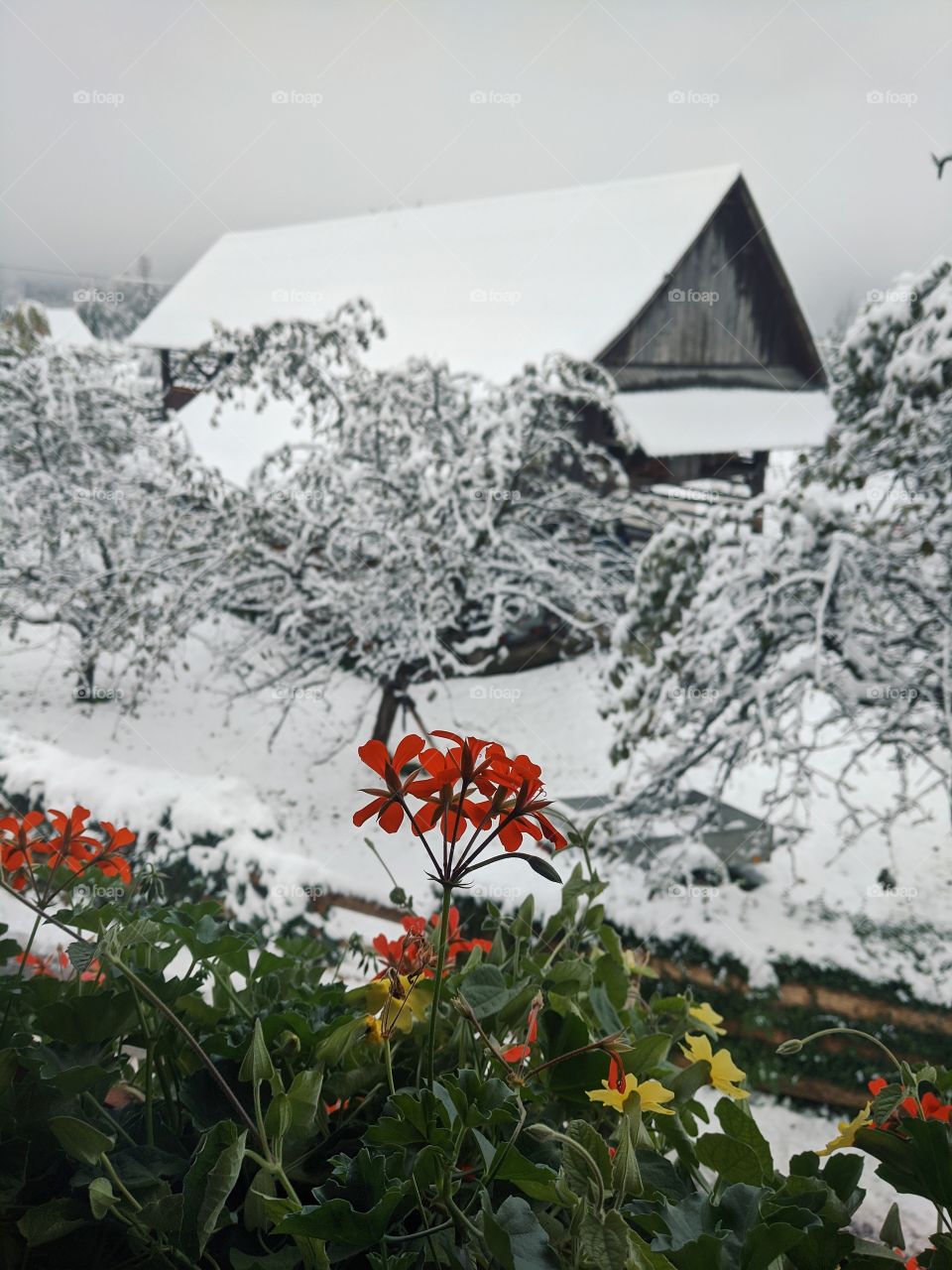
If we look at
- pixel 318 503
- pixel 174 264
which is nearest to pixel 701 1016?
pixel 318 503

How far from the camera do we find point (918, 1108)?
36cm

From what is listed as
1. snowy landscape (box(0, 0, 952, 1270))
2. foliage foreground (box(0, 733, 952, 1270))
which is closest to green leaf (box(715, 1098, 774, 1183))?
foliage foreground (box(0, 733, 952, 1270))

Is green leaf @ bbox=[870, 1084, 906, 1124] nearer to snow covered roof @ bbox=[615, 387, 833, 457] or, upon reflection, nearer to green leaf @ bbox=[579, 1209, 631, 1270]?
green leaf @ bbox=[579, 1209, 631, 1270]

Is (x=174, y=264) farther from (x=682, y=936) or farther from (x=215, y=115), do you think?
(x=682, y=936)

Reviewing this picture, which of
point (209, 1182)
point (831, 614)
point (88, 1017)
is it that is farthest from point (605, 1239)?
point (831, 614)

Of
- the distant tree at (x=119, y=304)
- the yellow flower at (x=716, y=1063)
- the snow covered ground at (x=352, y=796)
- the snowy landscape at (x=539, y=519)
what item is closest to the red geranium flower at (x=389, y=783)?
the yellow flower at (x=716, y=1063)

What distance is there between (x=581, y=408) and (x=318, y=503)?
0.69m

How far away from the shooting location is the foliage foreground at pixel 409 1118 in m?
0.31

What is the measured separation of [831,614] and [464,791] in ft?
7.08

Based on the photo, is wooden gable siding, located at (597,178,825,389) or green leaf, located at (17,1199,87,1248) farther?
wooden gable siding, located at (597,178,825,389)

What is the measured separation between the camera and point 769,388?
2.39m

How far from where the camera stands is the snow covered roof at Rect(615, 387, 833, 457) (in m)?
2.37

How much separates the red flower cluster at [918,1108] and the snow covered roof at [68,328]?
2.64 metres

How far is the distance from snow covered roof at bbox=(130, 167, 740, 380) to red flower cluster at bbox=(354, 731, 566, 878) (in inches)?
86.5
